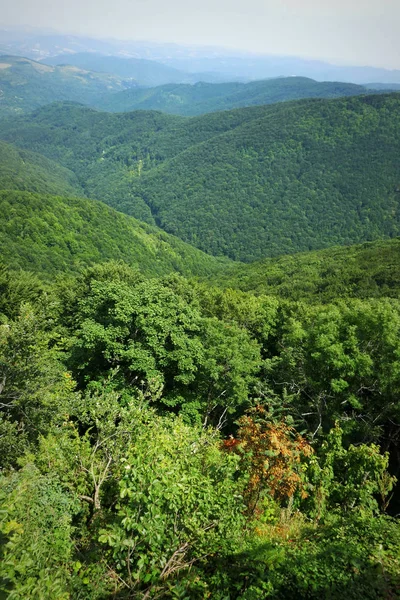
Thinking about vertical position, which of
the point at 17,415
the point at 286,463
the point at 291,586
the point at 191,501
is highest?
the point at 191,501

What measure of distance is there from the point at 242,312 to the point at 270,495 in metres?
18.4

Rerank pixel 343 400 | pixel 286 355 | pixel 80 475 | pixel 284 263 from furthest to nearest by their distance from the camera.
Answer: pixel 284 263 < pixel 286 355 < pixel 343 400 < pixel 80 475

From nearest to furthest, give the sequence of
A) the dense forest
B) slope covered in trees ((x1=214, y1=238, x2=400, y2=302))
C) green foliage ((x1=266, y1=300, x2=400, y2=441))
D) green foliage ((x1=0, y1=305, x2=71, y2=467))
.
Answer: the dense forest, green foliage ((x1=0, y1=305, x2=71, y2=467)), green foliage ((x1=266, y1=300, x2=400, y2=441)), slope covered in trees ((x1=214, y1=238, x2=400, y2=302))

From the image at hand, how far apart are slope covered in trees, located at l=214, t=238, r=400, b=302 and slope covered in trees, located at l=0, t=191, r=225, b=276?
110 ft

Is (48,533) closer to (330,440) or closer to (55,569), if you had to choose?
(55,569)

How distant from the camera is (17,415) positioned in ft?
43.9

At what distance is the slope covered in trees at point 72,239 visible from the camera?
96.7 m

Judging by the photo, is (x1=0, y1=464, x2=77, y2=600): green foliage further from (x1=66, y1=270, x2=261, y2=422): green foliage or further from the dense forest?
(x1=66, y1=270, x2=261, y2=422): green foliage

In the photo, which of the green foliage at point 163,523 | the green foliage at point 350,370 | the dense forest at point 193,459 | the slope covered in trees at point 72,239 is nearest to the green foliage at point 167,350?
the dense forest at point 193,459

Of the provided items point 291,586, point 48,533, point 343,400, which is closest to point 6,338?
point 48,533

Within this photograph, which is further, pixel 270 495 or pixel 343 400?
pixel 343 400

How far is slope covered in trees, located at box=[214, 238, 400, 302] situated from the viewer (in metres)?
62.9

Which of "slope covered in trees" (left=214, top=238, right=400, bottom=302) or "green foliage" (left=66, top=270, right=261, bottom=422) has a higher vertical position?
"green foliage" (left=66, top=270, right=261, bottom=422)

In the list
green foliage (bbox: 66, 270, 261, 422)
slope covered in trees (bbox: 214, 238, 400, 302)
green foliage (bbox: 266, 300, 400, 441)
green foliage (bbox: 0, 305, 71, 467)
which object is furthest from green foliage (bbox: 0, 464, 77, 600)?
slope covered in trees (bbox: 214, 238, 400, 302)
